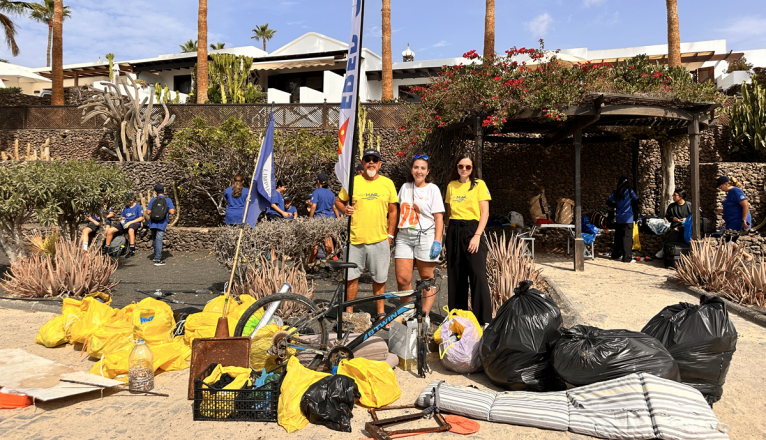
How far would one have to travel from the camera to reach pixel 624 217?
9.65 m

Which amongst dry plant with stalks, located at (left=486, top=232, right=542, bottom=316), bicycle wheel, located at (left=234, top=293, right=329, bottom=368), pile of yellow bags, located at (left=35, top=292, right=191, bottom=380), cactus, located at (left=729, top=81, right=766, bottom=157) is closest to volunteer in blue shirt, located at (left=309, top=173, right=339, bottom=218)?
dry plant with stalks, located at (left=486, top=232, right=542, bottom=316)

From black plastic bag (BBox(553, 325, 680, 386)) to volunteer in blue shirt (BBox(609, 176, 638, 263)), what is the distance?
7040 millimetres

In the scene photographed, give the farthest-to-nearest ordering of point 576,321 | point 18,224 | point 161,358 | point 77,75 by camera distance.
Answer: point 77,75 < point 18,224 < point 576,321 < point 161,358

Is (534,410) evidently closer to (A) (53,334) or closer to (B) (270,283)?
(B) (270,283)

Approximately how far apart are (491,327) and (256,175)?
2597 mm

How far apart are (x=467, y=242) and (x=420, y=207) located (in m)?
0.60

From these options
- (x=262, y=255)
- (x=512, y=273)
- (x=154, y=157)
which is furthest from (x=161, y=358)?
(x=154, y=157)

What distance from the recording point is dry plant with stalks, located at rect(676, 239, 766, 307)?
6055 millimetres

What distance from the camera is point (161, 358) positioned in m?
4.05

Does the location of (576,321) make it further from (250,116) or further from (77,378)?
(250,116)

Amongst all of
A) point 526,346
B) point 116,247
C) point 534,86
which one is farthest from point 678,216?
point 116,247

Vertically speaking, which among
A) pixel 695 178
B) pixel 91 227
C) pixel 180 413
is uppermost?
pixel 695 178

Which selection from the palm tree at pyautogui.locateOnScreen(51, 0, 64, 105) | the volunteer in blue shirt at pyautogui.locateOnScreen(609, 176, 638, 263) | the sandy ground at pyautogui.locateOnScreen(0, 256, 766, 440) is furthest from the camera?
the palm tree at pyautogui.locateOnScreen(51, 0, 64, 105)

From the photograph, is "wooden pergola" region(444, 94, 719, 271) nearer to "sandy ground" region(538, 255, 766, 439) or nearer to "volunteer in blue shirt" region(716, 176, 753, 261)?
"volunteer in blue shirt" region(716, 176, 753, 261)
